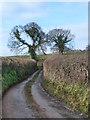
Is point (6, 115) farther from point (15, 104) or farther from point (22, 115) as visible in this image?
point (15, 104)

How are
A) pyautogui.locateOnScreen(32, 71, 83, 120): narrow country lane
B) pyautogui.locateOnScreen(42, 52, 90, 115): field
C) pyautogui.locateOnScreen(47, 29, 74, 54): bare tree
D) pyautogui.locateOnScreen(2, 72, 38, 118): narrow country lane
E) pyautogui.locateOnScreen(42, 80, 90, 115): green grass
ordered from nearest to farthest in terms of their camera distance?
pyautogui.locateOnScreen(32, 71, 83, 120): narrow country lane, pyautogui.locateOnScreen(2, 72, 38, 118): narrow country lane, pyautogui.locateOnScreen(42, 80, 90, 115): green grass, pyautogui.locateOnScreen(42, 52, 90, 115): field, pyautogui.locateOnScreen(47, 29, 74, 54): bare tree

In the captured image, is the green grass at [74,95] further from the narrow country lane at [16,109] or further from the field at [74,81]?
the narrow country lane at [16,109]

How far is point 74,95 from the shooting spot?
45.0 feet

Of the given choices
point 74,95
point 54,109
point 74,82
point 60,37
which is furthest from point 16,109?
point 60,37

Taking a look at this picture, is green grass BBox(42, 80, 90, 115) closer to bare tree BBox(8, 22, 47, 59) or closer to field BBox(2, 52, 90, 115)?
field BBox(2, 52, 90, 115)

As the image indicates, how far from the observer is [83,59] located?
14.6m

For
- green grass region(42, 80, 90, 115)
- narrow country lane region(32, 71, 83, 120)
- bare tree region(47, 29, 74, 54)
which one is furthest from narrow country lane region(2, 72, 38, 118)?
bare tree region(47, 29, 74, 54)

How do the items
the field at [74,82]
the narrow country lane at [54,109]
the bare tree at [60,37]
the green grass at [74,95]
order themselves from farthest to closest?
the bare tree at [60,37] → the field at [74,82] → the green grass at [74,95] → the narrow country lane at [54,109]

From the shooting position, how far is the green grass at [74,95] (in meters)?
12.1

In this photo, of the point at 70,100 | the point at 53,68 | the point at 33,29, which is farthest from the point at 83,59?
the point at 33,29

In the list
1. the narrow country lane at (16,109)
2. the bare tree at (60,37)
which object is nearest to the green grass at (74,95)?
the narrow country lane at (16,109)

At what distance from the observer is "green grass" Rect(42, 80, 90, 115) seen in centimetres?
1207

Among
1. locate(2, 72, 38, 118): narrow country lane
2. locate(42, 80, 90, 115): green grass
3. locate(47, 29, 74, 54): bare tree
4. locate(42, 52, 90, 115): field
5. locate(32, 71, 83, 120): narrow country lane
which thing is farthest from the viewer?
locate(47, 29, 74, 54): bare tree

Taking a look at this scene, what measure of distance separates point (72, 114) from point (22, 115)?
227cm
